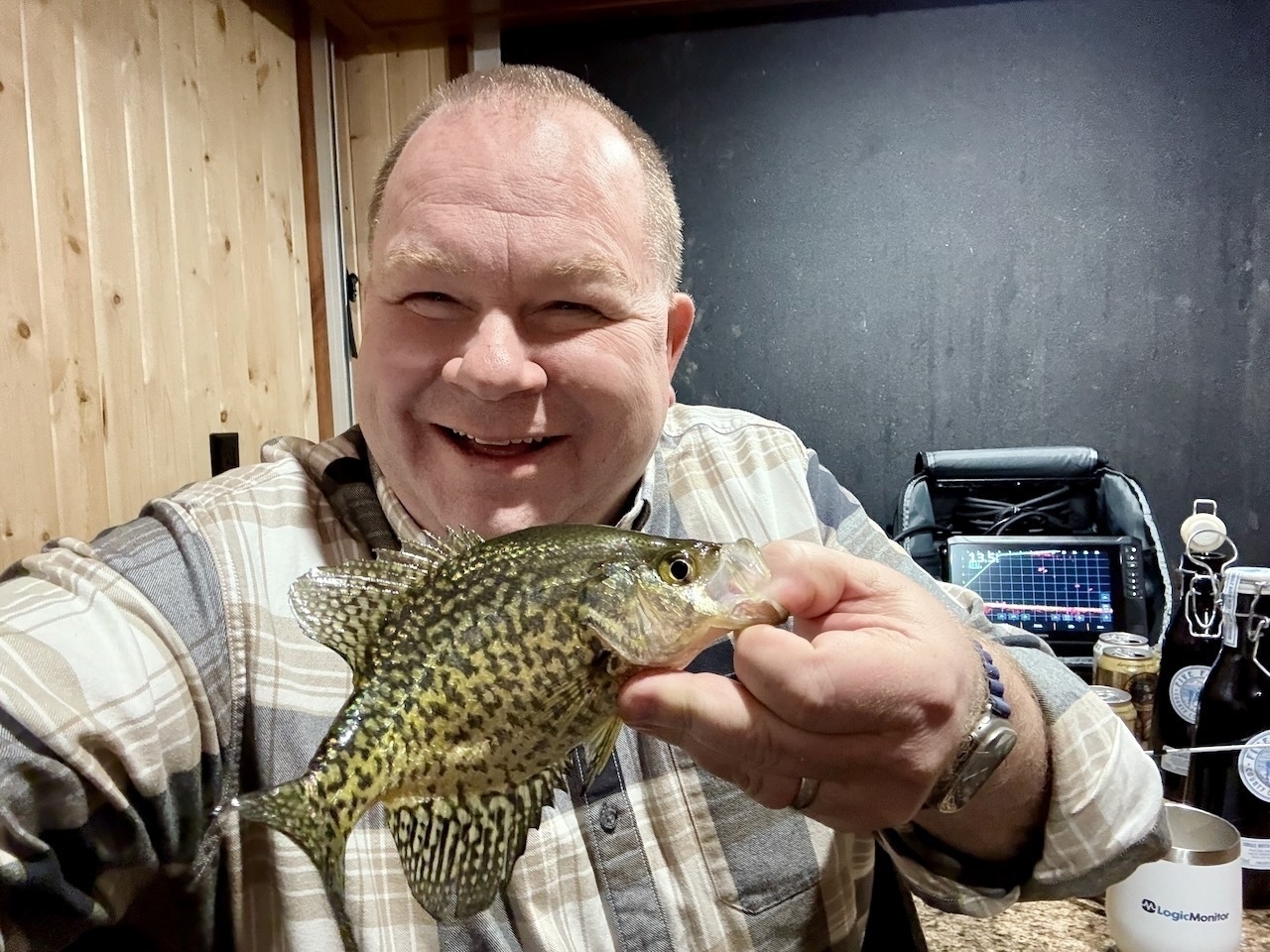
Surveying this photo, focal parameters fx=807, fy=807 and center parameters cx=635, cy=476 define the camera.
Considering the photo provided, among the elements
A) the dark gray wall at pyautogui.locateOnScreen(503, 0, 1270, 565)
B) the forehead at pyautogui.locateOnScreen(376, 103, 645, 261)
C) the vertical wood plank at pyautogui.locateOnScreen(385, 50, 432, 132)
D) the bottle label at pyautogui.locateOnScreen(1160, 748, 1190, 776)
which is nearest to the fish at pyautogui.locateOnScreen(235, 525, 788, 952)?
the forehead at pyautogui.locateOnScreen(376, 103, 645, 261)

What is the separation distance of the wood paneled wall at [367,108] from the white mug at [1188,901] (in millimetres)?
2578

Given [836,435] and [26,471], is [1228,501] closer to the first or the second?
[836,435]

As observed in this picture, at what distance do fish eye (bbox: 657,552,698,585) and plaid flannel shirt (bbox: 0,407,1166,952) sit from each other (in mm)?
513

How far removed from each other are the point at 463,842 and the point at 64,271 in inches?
63.4

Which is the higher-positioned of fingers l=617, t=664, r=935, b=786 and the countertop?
fingers l=617, t=664, r=935, b=786

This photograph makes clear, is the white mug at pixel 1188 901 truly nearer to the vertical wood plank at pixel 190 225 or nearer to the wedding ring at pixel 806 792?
the wedding ring at pixel 806 792

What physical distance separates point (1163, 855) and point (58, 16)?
2.40m

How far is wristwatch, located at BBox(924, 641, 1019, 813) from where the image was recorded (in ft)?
2.57

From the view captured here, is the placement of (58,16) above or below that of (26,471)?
above

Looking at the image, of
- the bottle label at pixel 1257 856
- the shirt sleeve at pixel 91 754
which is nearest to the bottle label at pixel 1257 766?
the bottle label at pixel 1257 856

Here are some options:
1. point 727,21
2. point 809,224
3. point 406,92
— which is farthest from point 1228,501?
point 406,92

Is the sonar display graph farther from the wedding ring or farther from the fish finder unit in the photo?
the wedding ring

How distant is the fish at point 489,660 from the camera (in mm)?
589

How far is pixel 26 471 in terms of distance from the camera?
1548 mm
